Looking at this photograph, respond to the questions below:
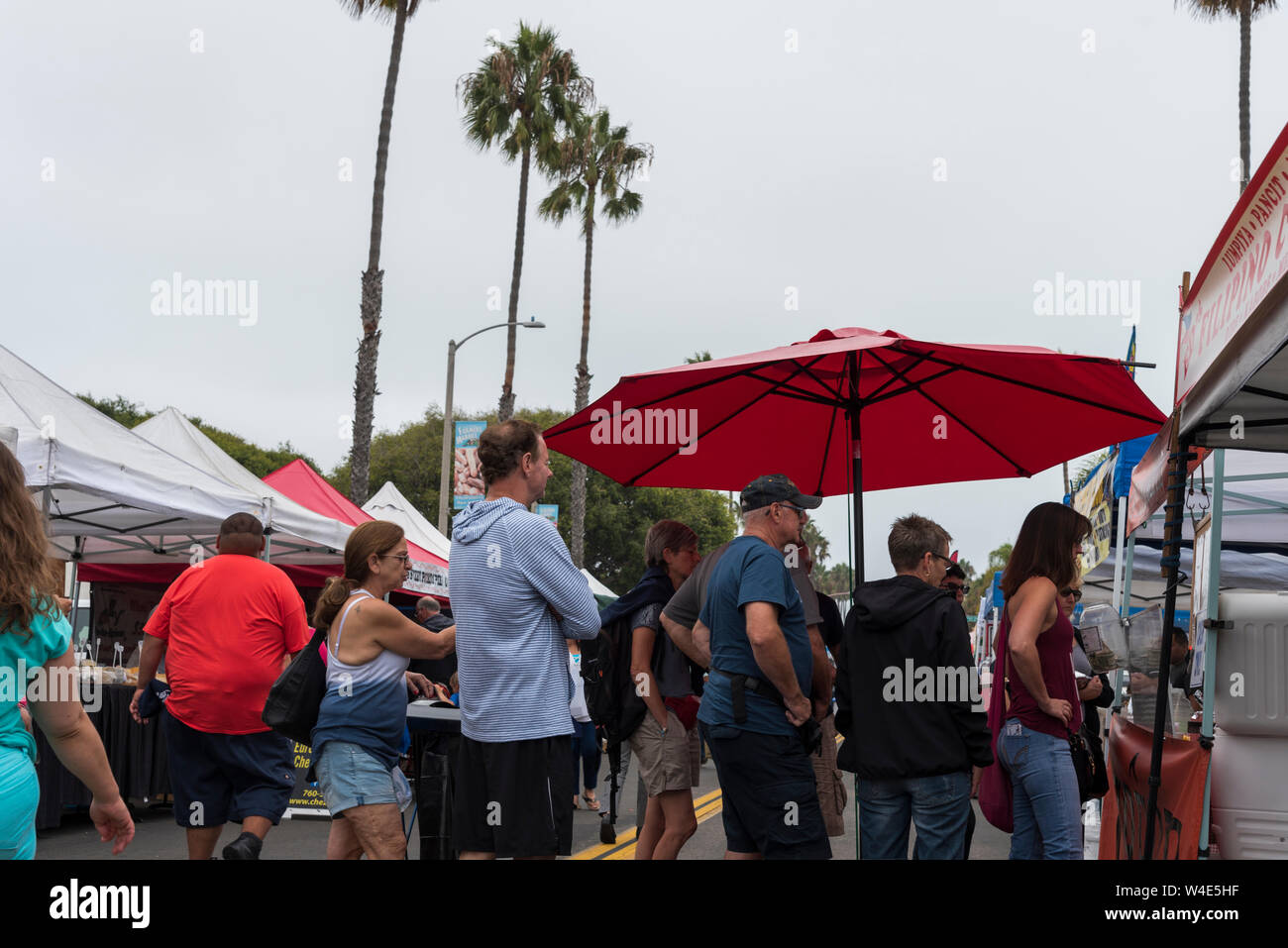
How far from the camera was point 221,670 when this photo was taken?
6.04 meters

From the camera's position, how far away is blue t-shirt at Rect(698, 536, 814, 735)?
452 cm

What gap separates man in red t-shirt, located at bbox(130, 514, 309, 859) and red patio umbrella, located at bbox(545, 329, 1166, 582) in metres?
1.88

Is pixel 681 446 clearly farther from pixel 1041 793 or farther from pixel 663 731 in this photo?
pixel 1041 793

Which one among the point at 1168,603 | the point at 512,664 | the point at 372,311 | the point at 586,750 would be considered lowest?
the point at 586,750

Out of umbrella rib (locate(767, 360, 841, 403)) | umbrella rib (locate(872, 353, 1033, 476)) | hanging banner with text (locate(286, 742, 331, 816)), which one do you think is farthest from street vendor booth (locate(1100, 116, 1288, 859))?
hanging banner with text (locate(286, 742, 331, 816))

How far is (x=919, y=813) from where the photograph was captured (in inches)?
179

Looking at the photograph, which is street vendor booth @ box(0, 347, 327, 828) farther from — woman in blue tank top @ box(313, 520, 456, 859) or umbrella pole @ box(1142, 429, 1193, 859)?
umbrella pole @ box(1142, 429, 1193, 859)

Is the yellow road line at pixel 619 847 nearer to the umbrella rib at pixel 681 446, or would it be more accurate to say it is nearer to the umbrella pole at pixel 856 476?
the umbrella rib at pixel 681 446

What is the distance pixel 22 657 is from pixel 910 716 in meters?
3.08

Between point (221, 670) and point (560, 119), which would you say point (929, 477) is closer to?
point (221, 670)

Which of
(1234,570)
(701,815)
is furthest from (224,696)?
(1234,570)

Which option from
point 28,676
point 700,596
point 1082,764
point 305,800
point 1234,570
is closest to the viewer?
point 28,676

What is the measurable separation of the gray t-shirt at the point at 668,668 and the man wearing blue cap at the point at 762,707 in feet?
4.06
